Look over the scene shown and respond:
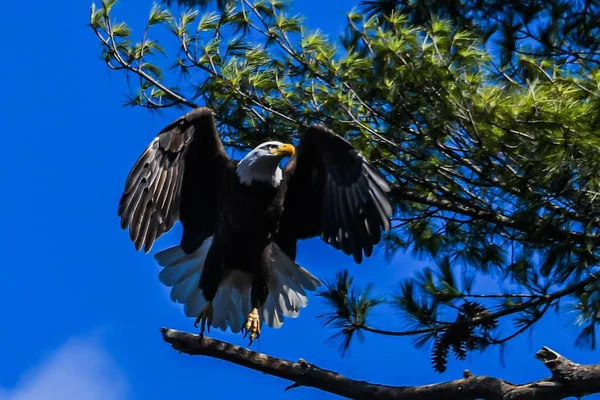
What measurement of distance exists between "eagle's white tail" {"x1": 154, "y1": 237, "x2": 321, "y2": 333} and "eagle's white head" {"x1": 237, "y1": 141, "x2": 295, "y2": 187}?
425 millimetres

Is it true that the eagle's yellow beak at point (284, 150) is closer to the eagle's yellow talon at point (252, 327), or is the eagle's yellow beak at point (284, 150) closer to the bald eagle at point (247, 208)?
the bald eagle at point (247, 208)

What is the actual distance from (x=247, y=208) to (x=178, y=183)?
0.31m


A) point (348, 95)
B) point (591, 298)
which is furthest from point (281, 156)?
point (591, 298)

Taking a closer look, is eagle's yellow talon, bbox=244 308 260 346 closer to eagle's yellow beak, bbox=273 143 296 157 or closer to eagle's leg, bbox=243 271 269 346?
eagle's leg, bbox=243 271 269 346

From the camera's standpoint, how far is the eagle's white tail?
5.58m

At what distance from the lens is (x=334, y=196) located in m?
5.34

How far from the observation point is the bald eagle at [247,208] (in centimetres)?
521

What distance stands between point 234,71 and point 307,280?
1.02 m

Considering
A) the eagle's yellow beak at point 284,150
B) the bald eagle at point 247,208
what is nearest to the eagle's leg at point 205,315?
the bald eagle at point 247,208

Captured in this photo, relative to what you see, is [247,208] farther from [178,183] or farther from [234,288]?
[234,288]

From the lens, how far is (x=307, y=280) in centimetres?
568

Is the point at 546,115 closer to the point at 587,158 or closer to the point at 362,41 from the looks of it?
the point at 587,158

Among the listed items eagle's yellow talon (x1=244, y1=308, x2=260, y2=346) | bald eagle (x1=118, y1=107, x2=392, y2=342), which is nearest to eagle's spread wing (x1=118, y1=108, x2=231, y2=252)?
bald eagle (x1=118, y1=107, x2=392, y2=342)

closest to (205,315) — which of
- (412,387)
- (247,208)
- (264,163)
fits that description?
(247,208)
